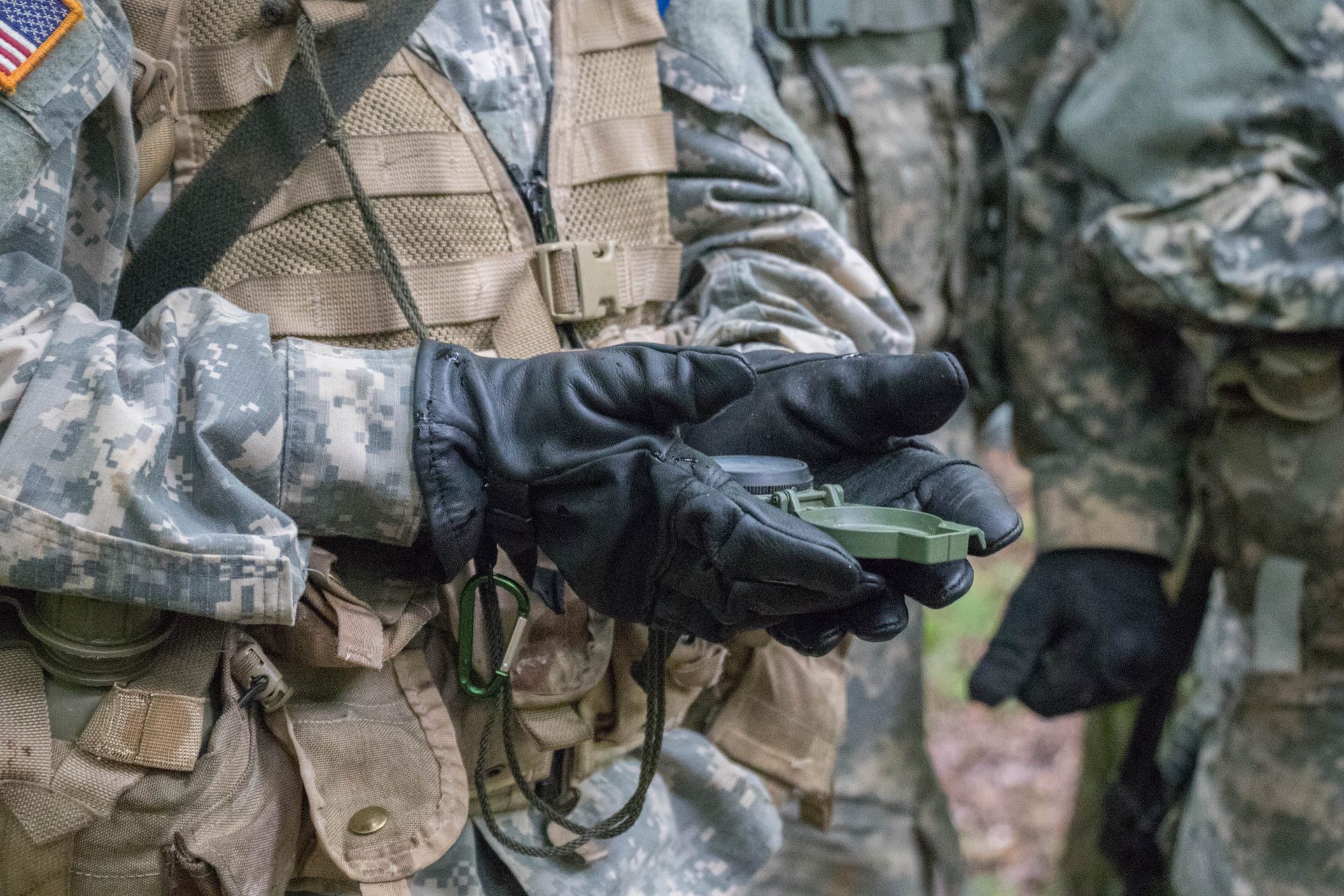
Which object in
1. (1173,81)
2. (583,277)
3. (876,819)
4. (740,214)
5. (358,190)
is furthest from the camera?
(876,819)

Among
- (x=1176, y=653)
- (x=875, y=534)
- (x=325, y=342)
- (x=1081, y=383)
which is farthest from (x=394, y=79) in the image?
(x=1176, y=653)

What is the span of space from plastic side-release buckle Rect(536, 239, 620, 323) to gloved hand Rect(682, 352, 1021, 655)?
0.19 metres

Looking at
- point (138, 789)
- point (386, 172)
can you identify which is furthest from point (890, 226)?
point (138, 789)

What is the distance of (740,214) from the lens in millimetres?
1404

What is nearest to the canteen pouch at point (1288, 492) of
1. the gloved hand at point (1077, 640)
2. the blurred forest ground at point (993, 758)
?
the gloved hand at point (1077, 640)

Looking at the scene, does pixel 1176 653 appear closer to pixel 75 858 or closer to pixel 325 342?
pixel 325 342

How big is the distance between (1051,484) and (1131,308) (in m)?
0.36

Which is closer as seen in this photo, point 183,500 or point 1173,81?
point 183,500

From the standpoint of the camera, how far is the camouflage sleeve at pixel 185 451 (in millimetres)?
886

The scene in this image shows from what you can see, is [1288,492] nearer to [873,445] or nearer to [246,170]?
[873,445]

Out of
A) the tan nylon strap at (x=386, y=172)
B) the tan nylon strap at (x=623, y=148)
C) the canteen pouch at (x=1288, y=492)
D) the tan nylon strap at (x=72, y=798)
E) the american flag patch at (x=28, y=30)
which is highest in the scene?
the american flag patch at (x=28, y=30)

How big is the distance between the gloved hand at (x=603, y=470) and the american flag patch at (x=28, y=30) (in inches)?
13.3

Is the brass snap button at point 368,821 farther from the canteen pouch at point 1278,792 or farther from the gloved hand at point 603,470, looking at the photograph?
the canteen pouch at point 1278,792

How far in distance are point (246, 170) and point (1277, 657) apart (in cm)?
174
